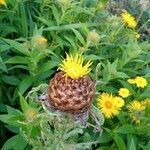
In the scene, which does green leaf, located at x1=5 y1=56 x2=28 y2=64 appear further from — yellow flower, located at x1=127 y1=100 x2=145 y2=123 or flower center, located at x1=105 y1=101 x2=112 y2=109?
yellow flower, located at x1=127 y1=100 x2=145 y2=123

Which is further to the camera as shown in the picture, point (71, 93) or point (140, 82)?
point (140, 82)

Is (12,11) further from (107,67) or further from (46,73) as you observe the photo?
(107,67)

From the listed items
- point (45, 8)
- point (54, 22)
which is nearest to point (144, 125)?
point (54, 22)

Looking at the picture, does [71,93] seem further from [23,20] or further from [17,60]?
[23,20]

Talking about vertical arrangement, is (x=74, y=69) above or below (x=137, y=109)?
above

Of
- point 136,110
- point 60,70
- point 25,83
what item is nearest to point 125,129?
point 136,110

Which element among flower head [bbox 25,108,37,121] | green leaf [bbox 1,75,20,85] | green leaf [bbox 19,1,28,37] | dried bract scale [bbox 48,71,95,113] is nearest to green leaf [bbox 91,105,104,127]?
dried bract scale [bbox 48,71,95,113]
